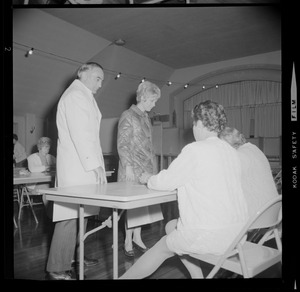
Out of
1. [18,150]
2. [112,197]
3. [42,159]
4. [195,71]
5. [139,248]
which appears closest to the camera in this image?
[112,197]

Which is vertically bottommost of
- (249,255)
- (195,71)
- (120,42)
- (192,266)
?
(192,266)

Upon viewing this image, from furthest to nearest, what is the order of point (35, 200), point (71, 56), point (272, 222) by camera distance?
point (35, 200) → point (71, 56) → point (272, 222)

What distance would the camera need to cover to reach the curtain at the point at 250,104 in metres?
2.00

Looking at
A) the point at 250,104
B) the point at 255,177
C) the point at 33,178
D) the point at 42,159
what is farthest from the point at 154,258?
the point at 42,159

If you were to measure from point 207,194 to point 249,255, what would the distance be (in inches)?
15.2

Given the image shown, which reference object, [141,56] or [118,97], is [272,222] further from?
[118,97]

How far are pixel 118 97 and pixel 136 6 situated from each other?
1.43m

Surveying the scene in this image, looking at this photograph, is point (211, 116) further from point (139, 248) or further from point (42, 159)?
point (42, 159)

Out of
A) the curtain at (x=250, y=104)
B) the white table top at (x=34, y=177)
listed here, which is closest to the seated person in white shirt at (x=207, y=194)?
the curtain at (x=250, y=104)

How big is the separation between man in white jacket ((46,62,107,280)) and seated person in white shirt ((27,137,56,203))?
0.70 meters

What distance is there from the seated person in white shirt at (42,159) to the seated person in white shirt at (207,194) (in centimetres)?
154

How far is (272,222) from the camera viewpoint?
177cm

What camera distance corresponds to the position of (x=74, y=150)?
83.2 inches
